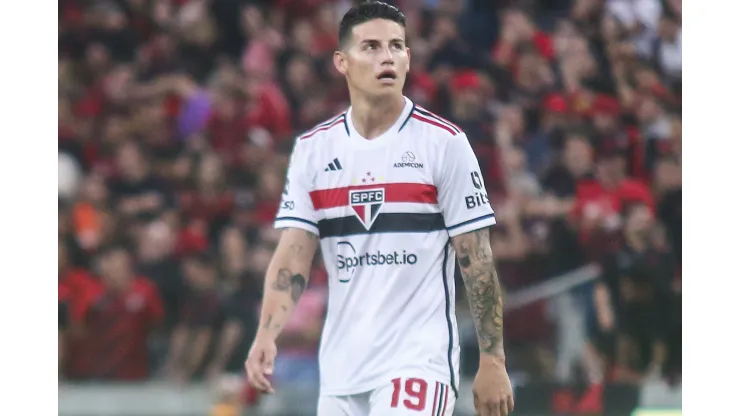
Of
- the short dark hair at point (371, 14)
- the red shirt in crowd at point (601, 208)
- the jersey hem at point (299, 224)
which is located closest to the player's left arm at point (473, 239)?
the jersey hem at point (299, 224)

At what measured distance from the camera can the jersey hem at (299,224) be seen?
6.70m

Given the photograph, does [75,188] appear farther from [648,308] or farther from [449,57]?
[648,308]

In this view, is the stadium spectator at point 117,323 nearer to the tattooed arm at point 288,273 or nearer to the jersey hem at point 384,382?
the tattooed arm at point 288,273

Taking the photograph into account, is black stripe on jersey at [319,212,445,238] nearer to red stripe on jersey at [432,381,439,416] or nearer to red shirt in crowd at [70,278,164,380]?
red stripe on jersey at [432,381,439,416]

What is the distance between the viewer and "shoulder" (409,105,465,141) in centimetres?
650

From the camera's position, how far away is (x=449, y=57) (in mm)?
15266

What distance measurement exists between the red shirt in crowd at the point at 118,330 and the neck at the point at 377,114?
6685mm

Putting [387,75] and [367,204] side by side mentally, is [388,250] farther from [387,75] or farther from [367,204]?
[387,75]

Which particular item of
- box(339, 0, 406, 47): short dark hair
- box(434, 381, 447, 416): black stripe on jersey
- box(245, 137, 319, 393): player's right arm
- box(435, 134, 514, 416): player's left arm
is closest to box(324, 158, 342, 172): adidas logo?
box(245, 137, 319, 393): player's right arm

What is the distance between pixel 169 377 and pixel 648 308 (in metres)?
4.45

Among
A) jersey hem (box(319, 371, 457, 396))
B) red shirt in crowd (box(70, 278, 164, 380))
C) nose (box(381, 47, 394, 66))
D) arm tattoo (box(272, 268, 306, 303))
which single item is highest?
nose (box(381, 47, 394, 66))

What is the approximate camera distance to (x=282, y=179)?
46.5 ft

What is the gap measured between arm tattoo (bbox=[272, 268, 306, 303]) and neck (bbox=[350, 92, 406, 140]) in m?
0.78
